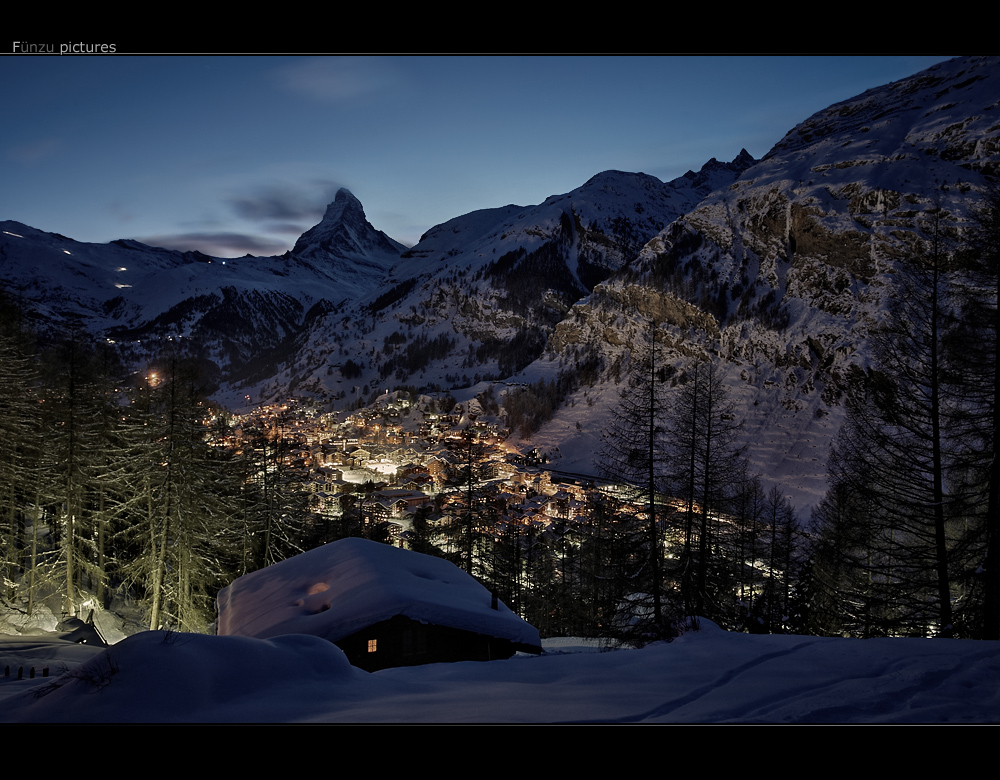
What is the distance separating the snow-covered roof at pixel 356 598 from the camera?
6074mm

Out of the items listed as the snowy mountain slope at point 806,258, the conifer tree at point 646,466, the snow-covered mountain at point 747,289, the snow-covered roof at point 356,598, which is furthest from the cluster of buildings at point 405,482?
the snowy mountain slope at point 806,258

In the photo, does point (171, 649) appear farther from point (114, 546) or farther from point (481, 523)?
point (114, 546)

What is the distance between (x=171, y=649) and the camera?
3.09 meters

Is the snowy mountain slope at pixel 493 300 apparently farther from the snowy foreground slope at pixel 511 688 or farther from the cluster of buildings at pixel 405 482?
the snowy foreground slope at pixel 511 688

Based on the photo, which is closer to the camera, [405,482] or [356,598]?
[356,598]

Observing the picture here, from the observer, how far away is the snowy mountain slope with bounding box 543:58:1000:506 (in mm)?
30609

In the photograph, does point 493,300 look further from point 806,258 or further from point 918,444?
point 918,444

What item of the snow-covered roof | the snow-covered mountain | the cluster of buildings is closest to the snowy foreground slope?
the snow-covered roof

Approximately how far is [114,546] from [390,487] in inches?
449

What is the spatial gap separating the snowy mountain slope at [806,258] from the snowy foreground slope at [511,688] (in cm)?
646

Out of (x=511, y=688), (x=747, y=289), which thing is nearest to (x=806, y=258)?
(x=747, y=289)

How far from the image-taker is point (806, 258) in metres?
51.7

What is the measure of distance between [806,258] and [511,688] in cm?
6066

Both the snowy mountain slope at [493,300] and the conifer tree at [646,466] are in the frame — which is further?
the snowy mountain slope at [493,300]
